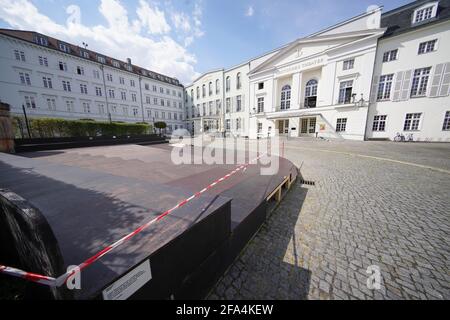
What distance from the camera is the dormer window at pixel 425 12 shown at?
14750 millimetres

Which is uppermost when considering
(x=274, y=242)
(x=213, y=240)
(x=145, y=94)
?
(x=145, y=94)

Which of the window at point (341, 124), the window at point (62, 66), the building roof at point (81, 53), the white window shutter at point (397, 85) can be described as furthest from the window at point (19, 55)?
the white window shutter at point (397, 85)

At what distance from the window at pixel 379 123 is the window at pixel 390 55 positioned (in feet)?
18.0

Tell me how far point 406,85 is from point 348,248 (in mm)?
21568

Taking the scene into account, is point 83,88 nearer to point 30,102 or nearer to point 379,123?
point 30,102

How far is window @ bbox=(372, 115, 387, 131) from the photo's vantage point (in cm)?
1672

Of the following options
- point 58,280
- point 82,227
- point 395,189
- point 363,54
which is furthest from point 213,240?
point 363,54

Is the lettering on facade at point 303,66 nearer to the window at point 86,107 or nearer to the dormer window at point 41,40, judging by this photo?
the window at point 86,107

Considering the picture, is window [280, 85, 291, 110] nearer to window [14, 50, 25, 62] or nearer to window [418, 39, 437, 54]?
window [418, 39, 437, 54]

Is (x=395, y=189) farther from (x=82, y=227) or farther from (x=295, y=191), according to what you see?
(x=82, y=227)

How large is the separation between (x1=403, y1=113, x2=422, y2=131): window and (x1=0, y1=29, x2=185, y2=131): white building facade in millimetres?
37355

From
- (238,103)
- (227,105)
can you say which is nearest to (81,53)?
(227,105)
